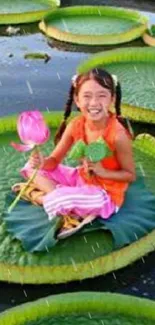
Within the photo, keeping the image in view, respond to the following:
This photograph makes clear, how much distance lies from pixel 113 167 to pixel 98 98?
0.26 meters

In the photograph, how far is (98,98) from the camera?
2.32 meters

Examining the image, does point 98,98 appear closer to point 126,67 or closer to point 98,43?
point 126,67

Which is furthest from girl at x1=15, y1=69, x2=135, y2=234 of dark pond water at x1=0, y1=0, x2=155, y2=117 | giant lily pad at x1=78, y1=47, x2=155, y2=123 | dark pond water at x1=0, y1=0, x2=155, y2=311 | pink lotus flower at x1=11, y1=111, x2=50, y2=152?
dark pond water at x1=0, y1=0, x2=155, y2=117

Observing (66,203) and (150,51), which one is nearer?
(66,203)

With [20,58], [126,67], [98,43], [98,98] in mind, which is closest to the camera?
[98,98]

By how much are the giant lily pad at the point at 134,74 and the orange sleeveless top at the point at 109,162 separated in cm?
A: 115

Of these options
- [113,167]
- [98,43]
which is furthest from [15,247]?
[98,43]

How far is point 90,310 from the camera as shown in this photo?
206 centimetres

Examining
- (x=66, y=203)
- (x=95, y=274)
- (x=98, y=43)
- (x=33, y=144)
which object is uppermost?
(x=33, y=144)

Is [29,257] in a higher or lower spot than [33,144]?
lower

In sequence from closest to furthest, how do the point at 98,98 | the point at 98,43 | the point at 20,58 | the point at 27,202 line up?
the point at 98,98, the point at 27,202, the point at 20,58, the point at 98,43

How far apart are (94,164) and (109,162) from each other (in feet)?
0.22

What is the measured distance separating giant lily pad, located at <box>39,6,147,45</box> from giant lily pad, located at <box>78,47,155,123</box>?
25.0 inches

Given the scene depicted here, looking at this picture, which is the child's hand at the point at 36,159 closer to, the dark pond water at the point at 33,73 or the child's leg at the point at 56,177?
the child's leg at the point at 56,177
